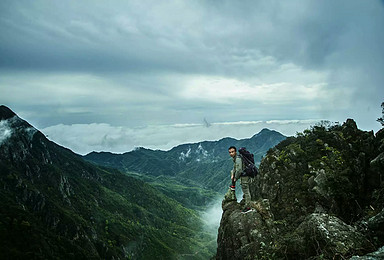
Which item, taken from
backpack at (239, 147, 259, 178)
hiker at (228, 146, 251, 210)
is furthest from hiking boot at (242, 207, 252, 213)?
backpack at (239, 147, 259, 178)

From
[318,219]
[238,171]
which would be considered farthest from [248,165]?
[318,219]

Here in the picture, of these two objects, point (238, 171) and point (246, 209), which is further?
point (246, 209)

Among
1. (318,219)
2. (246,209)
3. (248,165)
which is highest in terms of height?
(248,165)

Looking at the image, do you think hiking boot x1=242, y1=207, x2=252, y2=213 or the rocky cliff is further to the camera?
hiking boot x1=242, y1=207, x2=252, y2=213

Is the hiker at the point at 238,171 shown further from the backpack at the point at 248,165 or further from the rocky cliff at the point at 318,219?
the rocky cliff at the point at 318,219

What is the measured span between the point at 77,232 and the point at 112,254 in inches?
1440

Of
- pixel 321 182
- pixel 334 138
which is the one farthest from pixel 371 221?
pixel 334 138

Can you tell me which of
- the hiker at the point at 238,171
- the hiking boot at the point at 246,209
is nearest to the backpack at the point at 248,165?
the hiker at the point at 238,171

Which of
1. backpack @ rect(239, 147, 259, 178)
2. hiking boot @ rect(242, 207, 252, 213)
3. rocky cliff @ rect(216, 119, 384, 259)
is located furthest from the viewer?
hiking boot @ rect(242, 207, 252, 213)

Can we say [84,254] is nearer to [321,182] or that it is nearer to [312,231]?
[321,182]

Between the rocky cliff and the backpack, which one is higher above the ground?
the backpack

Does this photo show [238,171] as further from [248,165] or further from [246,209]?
[246,209]

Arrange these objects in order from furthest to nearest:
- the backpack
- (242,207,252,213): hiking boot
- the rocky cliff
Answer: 1. (242,207,252,213): hiking boot
2. the backpack
3. the rocky cliff

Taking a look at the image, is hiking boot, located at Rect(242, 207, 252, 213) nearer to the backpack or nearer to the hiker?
the hiker
